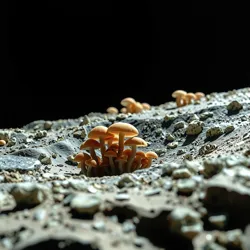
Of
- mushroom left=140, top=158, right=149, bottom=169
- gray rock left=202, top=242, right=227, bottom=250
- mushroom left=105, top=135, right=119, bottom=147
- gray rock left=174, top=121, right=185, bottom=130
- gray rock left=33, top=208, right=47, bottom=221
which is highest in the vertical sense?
gray rock left=33, top=208, right=47, bottom=221

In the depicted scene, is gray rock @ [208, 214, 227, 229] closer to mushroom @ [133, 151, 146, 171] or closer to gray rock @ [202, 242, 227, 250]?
gray rock @ [202, 242, 227, 250]

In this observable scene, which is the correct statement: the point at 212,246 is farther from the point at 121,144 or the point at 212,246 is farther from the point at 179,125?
the point at 179,125

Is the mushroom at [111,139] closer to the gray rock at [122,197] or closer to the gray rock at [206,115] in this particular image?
the gray rock at [206,115]

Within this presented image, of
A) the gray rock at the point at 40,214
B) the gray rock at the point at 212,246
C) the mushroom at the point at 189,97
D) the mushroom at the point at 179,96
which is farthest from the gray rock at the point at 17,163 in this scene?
the mushroom at the point at 189,97

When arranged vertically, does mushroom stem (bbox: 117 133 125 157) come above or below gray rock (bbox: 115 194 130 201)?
below

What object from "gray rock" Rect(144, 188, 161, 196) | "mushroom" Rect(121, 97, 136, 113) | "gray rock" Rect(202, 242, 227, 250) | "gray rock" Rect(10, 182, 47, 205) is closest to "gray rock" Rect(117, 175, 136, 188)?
"gray rock" Rect(144, 188, 161, 196)

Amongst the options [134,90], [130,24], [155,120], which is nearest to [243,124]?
[155,120]
